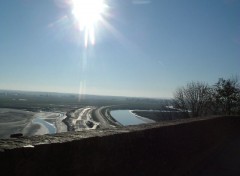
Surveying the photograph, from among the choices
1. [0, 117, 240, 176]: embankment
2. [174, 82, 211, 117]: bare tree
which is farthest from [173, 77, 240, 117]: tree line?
[0, 117, 240, 176]: embankment

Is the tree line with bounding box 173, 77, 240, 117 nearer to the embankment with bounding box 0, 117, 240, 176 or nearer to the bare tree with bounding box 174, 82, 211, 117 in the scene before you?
the bare tree with bounding box 174, 82, 211, 117

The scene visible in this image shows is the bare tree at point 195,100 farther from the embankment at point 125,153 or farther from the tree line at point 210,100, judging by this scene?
the embankment at point 125,153

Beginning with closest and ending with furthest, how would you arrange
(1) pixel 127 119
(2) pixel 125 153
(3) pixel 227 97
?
(2) pixel 125 153, (3) pixel 227 97, (1) pixel 127 119

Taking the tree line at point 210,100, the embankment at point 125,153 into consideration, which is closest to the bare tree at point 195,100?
the tree line at point 210,100

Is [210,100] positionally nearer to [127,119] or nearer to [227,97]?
[227,97]

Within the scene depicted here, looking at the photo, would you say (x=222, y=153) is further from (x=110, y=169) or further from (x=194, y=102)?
(x=194, y=102)

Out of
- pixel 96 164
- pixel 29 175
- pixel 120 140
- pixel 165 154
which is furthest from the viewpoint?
pixel 165 154

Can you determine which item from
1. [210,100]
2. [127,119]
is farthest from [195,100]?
[127,119]

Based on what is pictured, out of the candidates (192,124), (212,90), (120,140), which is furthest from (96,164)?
(212,90)
